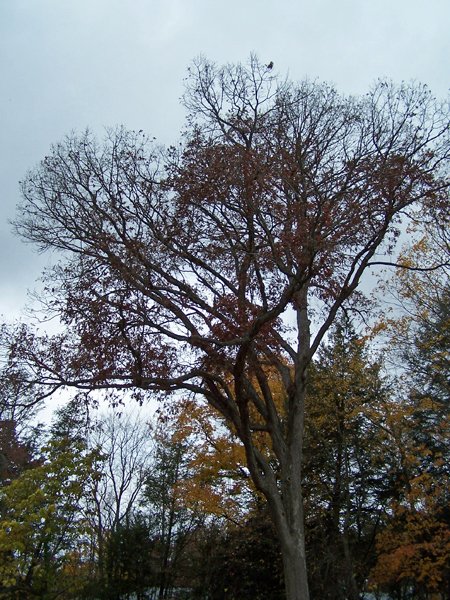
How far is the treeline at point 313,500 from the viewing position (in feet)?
50.5

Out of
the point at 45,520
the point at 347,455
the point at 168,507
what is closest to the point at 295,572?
the point at 45,520

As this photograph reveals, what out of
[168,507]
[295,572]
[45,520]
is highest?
[168,507]

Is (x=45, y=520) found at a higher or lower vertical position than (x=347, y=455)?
lower

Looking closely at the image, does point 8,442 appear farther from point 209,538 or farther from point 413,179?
point 413,179

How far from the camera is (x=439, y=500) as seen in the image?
19734 millimetres

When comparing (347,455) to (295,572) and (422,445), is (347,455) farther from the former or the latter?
(295,572)

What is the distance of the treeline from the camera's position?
15.4m

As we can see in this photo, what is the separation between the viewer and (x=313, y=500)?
2011 centimetres

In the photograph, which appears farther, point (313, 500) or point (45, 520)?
point (313, 500)


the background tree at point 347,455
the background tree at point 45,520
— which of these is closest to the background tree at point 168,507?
the background tree at point 347,455

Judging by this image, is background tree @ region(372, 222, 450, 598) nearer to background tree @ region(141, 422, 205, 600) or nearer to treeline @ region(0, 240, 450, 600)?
treeline @ region(0, 240, 450, 600)

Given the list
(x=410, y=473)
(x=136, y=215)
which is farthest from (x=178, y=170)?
(x=410, y=473)

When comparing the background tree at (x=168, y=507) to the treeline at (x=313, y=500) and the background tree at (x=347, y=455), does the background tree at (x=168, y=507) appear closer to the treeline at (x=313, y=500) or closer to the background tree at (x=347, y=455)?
the treeline at (x=313, y=500)

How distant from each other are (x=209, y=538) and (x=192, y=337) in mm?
12775
